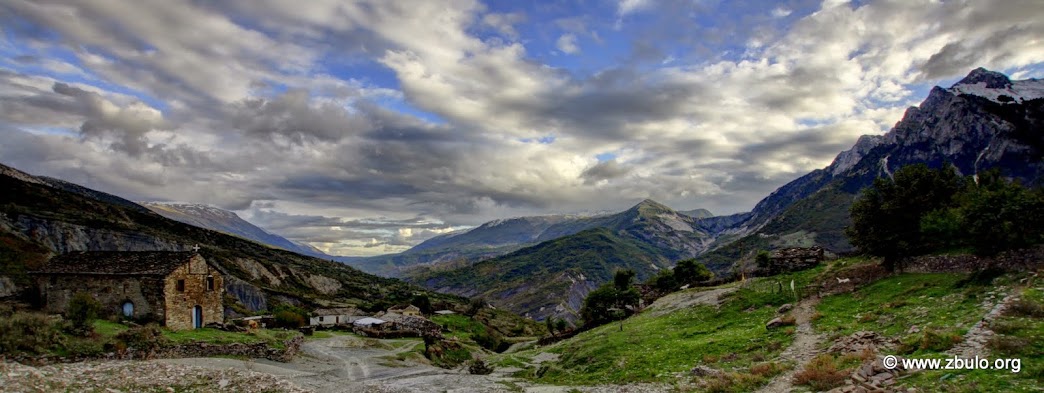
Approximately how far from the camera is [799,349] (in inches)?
1222

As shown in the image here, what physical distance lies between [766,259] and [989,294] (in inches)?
2034

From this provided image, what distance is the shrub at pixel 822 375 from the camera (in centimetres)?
2231

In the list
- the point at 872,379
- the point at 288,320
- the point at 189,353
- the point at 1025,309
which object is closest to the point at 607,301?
the point at 288,320

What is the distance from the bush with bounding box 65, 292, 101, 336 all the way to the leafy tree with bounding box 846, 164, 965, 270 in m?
66.7

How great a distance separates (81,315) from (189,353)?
7.24m

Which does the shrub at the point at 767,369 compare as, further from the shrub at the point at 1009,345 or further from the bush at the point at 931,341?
the shrub at the point at 1009,345

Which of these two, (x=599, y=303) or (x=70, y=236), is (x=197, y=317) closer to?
(x=599, y=303)

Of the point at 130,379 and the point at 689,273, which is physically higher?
the point at 130,379

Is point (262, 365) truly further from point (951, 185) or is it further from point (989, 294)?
point (951, 185)

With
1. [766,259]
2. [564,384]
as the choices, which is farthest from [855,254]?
[564,384]

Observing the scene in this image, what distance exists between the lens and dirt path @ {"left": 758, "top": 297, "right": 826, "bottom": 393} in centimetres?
2497

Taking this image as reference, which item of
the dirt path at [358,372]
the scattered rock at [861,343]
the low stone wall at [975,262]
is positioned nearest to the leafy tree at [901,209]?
the low stone wall at [975,262]

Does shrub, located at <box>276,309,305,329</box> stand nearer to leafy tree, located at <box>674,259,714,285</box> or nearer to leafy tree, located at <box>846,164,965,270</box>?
leafy tree, located at <box>674,259,714,285</box>

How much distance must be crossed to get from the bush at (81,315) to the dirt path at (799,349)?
43.2 meters
